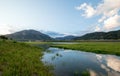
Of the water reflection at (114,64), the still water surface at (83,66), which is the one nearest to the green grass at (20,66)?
the still water surface at (83,66)

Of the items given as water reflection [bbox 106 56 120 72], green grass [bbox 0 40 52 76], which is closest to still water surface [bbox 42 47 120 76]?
water reflection [bbox 106 56 120 72]

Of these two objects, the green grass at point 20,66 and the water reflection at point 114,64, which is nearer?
the green grass at point 20,66

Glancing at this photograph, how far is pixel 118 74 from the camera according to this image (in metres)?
21.5

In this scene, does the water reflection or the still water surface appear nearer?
the still water surface

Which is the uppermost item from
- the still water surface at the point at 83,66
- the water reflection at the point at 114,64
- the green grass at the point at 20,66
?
the green grass at the point at 20,66

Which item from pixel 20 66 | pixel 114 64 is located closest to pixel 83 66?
pixel 114 64

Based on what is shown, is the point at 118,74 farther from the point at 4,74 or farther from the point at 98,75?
the point at 4,74

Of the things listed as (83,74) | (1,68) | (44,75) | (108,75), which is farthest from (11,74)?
(108,75)

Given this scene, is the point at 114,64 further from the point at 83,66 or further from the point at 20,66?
the point at 20,66

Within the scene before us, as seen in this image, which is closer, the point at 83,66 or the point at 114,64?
Answer: the point at 83,66

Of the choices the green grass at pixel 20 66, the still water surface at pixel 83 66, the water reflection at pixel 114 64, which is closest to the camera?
the green grass at pixel 20 66

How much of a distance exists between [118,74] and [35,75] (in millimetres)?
11530

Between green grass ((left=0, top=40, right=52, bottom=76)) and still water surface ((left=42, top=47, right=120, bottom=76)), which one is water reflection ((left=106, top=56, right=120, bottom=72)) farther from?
green grass ((left=0, top=40, right=52, bottom=76))

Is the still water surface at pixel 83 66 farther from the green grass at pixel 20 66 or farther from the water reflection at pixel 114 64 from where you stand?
the green grass at pixel 20 66
